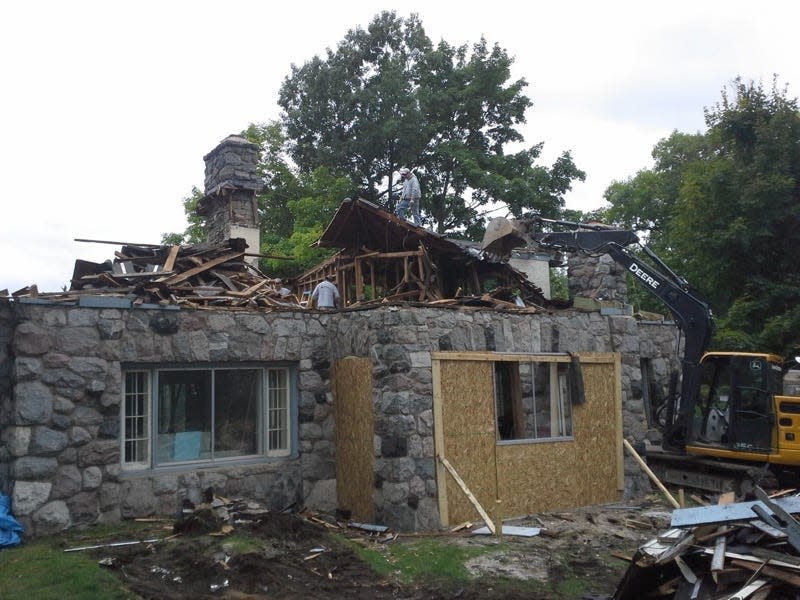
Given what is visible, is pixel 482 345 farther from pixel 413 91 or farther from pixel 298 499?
pixel 413 91

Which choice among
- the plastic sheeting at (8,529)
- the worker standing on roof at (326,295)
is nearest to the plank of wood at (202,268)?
the worker standing on roof at (326,295)

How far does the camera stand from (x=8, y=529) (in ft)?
28.1

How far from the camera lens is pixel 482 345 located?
10.8 metres

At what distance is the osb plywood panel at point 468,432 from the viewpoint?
10.1 m

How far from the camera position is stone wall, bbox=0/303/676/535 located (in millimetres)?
8945

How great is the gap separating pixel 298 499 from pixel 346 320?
2692 mm

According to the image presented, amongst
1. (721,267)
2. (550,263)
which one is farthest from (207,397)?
(721,267)

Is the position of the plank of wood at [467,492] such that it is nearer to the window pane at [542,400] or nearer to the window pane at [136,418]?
the window pane at [542,400]

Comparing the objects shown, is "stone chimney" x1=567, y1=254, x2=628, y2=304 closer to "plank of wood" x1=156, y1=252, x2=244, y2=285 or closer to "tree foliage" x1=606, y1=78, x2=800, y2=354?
"tree foliage" x1=606, y1=78, x2=800, y2=354

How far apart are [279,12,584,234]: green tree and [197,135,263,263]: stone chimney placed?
12161mm

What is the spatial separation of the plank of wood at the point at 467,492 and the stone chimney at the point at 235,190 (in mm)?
7895

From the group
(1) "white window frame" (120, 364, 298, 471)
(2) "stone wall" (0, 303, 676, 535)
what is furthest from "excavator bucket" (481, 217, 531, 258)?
(1) "white window frame" (120, 364, 298, 471)

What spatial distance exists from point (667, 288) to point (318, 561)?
745cm

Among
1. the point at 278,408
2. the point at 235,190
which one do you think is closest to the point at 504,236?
the point at 278,408
